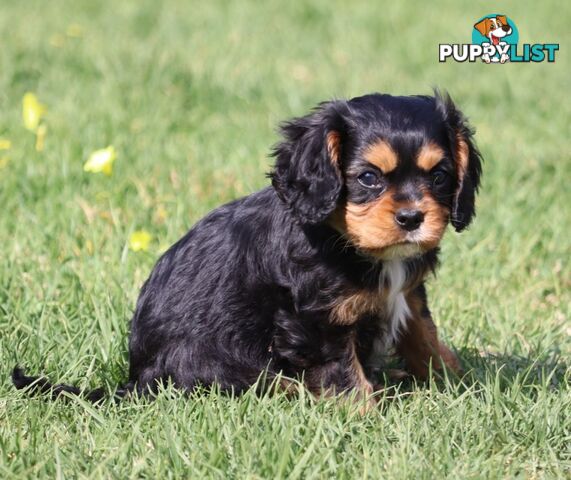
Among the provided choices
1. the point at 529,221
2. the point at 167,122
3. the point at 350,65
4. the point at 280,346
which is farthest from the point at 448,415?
the point at 350,65

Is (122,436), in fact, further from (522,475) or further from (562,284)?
(562,284)

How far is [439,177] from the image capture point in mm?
3660

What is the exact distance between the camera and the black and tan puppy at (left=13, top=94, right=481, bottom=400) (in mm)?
3539

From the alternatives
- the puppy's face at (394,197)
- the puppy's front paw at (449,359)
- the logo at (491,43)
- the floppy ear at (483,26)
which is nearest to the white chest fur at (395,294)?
the puppy's face at (394,197)

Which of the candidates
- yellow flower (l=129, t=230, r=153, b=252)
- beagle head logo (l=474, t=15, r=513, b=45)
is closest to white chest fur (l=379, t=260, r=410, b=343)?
yellow flower (l=129, t=230, r=153, b=252)

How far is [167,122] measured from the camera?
7.21 meters

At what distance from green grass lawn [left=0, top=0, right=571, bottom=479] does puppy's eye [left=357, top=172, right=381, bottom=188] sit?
0.83 m

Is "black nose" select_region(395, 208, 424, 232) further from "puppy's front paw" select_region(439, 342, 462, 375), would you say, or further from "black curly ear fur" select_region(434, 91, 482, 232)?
"puppy's front paw" select_region(439, 342, 462, 375)

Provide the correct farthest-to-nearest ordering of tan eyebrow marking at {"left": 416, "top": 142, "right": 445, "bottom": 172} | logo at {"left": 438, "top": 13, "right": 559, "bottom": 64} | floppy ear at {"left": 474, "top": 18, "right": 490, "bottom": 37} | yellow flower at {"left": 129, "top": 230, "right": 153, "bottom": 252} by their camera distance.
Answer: floppy ear at {"left": 474, "top": 18, "right": 490, "bottom": 37}
logo at {"left": 438, "top": 13, "right": 559, "bottom": 64}
yellow flower at {"left": 129, "top": 230, "right": 153, "bottom": 252}
tan eyebrow marking at {"left": 416, "top": 142, "right": 445, "bottom": 172}

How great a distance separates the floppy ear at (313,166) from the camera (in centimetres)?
355

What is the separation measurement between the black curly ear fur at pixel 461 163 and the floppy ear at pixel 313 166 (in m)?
0.43

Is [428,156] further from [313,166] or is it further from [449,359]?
[449,359]

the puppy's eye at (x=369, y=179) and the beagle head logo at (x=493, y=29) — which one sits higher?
the beagle head logo at (x=493, y=29)

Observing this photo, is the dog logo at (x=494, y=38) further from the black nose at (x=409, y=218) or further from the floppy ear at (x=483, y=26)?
the black nose at (x=409, y=218)
